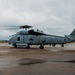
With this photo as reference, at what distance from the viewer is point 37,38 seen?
43.1 meters

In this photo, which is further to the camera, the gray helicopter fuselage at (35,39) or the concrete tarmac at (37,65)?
the gray helicopter fuselage at (35,39)

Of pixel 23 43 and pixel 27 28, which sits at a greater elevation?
pixel 27 28

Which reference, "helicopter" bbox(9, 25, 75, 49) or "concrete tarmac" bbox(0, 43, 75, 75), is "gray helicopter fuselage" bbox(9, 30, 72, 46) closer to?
"helicopter" bbox(9, 25, 75, 49)

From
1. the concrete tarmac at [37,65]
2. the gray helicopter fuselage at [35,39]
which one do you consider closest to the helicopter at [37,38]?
the gray helicopter fuselage at [35,39]

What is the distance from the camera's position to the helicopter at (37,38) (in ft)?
137

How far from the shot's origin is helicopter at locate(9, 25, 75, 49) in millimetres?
41656

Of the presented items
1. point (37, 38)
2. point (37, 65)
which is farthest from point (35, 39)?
point (37, 65)

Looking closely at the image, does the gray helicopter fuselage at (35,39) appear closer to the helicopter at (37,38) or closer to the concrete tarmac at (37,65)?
the helicopter at (37,38)

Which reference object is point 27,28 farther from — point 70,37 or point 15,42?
point 70,37

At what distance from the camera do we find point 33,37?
43375 millimetres

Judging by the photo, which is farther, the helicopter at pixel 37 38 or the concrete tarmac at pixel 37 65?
the helicopter at pixel 37 38

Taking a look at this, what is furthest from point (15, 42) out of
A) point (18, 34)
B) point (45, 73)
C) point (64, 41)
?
point (45, 73)

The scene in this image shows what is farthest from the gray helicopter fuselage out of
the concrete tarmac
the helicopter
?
the concrete tarmac

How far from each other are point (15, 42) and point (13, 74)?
3374cm
